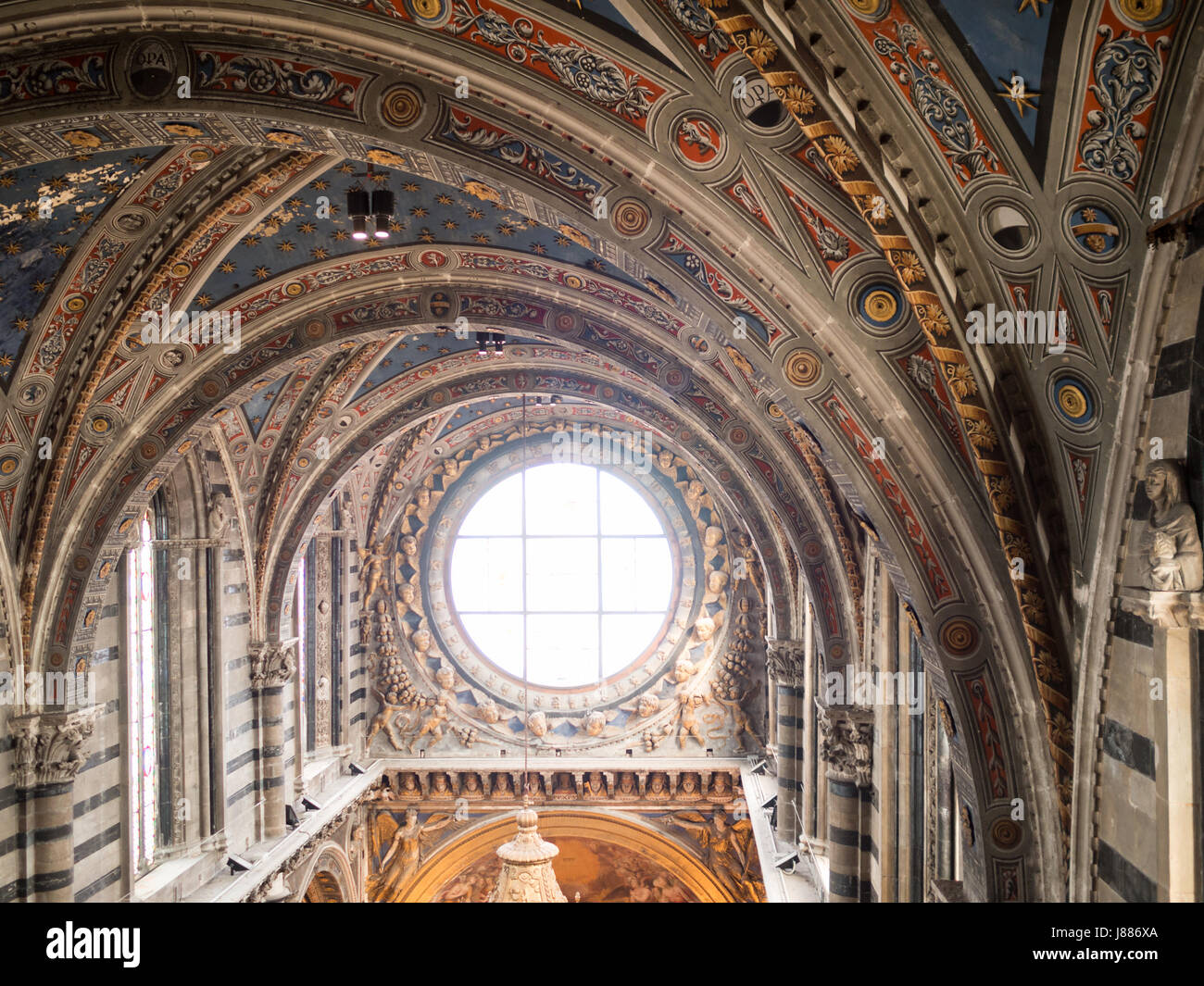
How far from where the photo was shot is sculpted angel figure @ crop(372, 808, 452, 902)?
19.1 meters

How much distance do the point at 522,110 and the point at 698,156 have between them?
0.99 meters

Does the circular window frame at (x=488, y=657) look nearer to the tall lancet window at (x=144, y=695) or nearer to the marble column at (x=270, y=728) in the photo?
the marble column at (x=270, y=728)

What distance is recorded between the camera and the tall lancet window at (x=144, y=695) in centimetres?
1312

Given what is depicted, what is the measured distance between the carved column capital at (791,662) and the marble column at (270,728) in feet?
25.0

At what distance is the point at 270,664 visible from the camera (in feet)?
51.7

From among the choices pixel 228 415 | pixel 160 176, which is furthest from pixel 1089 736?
pixel 228 415

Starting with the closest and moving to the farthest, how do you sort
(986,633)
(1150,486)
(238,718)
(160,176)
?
(1150,486) < (986,633) < (160,176) < (238,718)

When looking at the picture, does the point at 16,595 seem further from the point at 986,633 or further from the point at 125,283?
the point at 986,633

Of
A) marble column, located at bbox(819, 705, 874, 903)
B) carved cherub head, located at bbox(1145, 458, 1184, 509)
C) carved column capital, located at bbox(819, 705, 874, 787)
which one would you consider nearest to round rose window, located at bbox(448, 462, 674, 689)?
marble column, located at bbox(819, 705, 874, 903)

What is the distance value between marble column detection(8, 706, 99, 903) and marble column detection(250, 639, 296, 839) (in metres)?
4.43

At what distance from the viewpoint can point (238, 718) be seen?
1523cm

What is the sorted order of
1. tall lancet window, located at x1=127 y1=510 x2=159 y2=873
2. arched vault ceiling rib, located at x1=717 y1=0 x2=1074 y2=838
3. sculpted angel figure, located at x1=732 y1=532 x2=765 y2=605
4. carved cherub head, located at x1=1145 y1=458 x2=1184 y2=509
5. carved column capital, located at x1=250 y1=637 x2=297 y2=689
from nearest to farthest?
1. carved cherub head, located at x1=1145 y1=458 x2=1184 y2=509
2. arched vault ceiling rib, located at x1=717 y1=0 x2=1074 y2=838
3. tall lancet window, located at x1=127 y1=510 x2=159 y2=873
4. carved column capital, located at x1=250 y1=637 x2=297 y2=689
5. sculpted angel figure, located at x1=732 y1=532 x2=765 y2=605

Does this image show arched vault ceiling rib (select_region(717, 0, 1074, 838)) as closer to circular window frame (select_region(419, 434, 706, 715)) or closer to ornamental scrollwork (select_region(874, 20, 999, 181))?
ornamental scrollwork (select_region(874, 20, 999, 181))

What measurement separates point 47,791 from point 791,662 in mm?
8963
